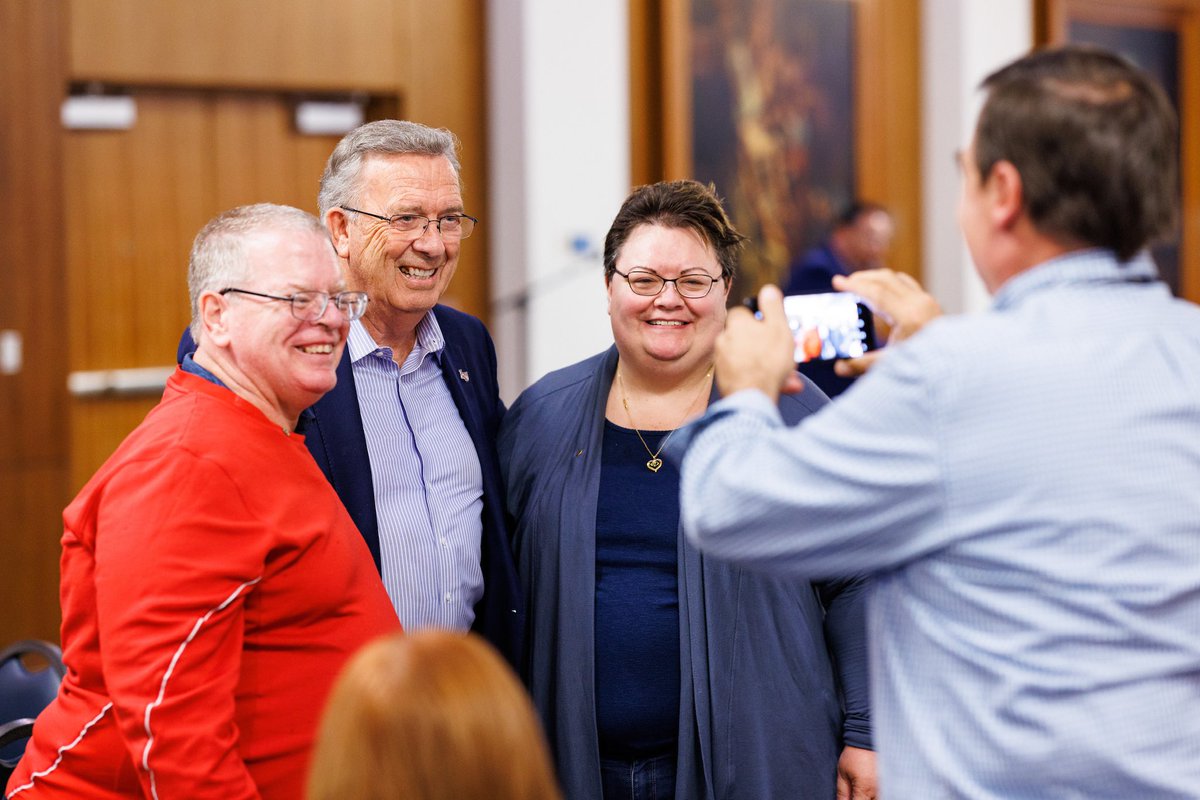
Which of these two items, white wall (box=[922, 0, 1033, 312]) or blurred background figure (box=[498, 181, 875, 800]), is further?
white wall (box=[922, 0, 1033, 312])

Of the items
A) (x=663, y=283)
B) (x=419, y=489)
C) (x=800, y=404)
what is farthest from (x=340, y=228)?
(x=800, y=404)

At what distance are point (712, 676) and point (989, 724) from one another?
938mm

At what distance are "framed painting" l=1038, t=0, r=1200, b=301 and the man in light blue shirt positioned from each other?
698 centimetres

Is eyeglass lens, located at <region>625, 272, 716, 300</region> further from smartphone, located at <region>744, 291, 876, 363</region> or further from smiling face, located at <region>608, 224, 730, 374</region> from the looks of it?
smartphone, located at <region>744, 291, 876, 363</region>

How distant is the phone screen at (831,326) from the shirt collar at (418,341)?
2.35ft

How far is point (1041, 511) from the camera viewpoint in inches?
52.5

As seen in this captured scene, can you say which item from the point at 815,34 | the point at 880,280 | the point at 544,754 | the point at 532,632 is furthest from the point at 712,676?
the point at 815,34

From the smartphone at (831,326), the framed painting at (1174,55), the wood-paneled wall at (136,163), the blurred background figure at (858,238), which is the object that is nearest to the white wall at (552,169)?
the wood-paneled wall at (136,163)

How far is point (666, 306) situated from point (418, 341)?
1.70 feet

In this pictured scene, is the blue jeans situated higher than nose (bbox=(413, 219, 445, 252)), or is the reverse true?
nose (bbox=(413, 219, 445, 252))

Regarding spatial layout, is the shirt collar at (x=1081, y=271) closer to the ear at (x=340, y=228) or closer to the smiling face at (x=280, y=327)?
the smiling face at (x=280, y=327)

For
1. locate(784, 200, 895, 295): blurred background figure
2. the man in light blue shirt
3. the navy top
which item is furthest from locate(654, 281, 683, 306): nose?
locate(784, 200, 895, 295): blurred background figure

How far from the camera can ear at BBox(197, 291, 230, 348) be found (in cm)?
181

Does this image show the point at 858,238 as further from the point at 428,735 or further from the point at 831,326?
the point at 428,735
